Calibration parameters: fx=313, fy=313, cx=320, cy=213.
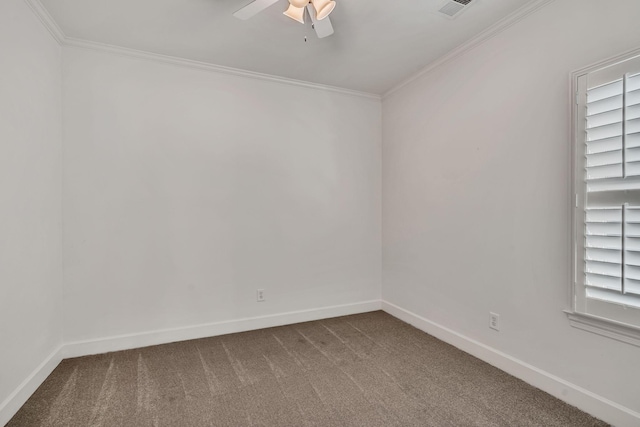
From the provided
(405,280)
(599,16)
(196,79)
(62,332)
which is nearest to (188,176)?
(196,79)

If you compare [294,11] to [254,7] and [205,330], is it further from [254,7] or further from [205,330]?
[205,330]

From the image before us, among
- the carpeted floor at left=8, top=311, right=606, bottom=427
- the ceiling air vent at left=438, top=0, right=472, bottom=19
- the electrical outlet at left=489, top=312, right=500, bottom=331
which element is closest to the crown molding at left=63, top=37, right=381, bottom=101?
the ceiling air vent at left=438, top=0, right=472, bottom=19

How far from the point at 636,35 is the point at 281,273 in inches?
124

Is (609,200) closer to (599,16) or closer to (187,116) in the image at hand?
(599,16)

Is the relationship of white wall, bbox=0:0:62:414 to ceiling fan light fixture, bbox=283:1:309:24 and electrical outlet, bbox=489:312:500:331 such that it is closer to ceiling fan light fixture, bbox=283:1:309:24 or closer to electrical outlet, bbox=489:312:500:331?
ceiling fan light fixture, bbox=283:1:309:24

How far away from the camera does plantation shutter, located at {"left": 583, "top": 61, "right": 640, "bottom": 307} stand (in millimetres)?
1652

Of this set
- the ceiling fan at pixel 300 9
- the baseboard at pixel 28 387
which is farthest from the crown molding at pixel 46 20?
the baseboard at pixel 28 387

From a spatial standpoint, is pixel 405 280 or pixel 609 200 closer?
pixel 609 200

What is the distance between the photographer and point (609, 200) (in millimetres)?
1757

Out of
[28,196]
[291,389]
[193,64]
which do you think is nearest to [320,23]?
[193,64]

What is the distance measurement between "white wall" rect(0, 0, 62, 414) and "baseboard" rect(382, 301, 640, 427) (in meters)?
3.17

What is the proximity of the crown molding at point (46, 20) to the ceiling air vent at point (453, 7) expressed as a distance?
276 cm

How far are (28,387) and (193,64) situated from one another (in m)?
2.80

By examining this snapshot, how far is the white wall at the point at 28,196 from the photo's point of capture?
6.07 feet
